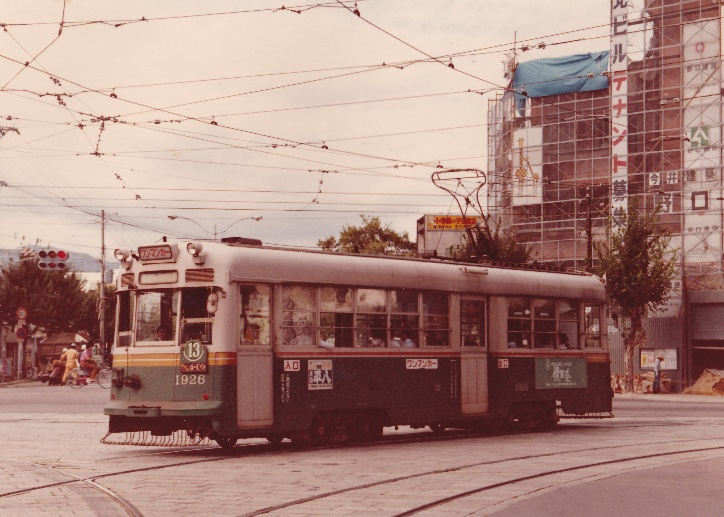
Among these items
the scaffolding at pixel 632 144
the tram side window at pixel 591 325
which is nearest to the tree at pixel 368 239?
the scaffolding at pixel 632 144

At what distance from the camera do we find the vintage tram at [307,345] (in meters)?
16.1

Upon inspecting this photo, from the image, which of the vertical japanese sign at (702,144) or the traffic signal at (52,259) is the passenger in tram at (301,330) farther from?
the vertical japanese sign at (702,144)

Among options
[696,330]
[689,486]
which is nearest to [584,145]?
[696,330]

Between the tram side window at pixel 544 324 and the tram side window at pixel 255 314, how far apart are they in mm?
6465

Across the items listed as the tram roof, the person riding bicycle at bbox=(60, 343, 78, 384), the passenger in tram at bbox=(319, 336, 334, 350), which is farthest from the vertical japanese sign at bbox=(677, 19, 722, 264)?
the passenger in tram at bbox=(319, 336, 334, 350)

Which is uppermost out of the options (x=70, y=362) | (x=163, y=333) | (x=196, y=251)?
(x=196, y=251)

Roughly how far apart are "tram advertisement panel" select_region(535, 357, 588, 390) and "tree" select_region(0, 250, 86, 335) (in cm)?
4973

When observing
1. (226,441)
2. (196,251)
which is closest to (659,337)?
(226,441)

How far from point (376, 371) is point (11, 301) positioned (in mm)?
54264

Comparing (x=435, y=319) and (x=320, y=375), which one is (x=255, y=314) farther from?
(x=435, y=319)

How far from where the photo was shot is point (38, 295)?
69625 mm

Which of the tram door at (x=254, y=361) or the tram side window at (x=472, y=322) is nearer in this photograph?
the tram door at (x=254, y=361)

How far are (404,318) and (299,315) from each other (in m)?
2.27

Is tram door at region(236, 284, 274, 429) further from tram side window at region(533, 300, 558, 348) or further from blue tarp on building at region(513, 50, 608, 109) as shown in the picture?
blue tarp on building at region(513, 50, 608, 109)
